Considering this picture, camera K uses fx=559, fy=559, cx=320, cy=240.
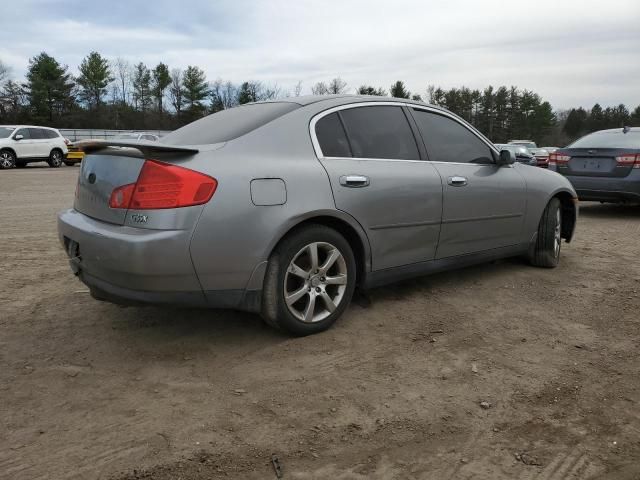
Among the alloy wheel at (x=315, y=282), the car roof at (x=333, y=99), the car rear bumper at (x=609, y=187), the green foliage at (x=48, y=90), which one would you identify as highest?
the green foliage at (x=48, y=90)

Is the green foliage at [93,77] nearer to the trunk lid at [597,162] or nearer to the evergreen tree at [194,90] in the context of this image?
the evergreen tree at [194,90]

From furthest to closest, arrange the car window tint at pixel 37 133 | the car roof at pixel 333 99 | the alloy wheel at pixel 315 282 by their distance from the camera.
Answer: the car window tint at pixel 37 133
the car roof at pixel 333 99
the alloy wheel at pixel 315 282

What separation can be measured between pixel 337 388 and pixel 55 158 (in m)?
23.3

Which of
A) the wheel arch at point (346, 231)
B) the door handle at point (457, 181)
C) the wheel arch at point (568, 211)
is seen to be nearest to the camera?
the wheel arch at point (346, 231)

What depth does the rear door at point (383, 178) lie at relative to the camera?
3533 mm

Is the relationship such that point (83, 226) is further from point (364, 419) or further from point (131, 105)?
point (131, 105)

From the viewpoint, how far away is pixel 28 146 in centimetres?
2184

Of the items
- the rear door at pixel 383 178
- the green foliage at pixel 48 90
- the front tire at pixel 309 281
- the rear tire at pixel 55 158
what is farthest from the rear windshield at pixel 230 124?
the green foliage at pixel 48 90

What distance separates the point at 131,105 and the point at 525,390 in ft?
244

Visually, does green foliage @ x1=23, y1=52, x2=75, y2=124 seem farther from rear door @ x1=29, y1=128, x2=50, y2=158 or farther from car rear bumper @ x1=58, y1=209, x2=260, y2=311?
car rear bumper @ x1=58, y1=209, x2=260, y2=311

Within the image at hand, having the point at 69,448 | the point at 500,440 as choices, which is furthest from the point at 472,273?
the point at 69,448

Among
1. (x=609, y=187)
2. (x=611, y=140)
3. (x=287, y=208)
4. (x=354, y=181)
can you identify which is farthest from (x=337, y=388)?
(x=611, y=140)

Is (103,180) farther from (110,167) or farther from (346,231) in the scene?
(346,231)

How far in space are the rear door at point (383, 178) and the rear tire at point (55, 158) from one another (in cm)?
2206
